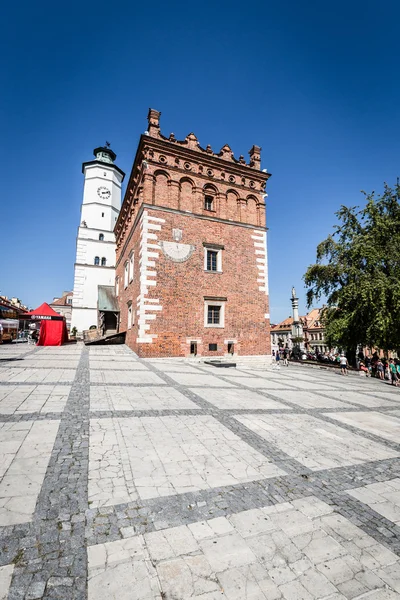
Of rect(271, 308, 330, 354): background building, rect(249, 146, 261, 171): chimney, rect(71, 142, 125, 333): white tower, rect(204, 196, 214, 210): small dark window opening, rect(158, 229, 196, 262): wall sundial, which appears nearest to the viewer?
rect(158, 229, 196, 262): wall sundial

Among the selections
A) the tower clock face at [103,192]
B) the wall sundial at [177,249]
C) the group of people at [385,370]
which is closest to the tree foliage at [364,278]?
the group of people at [385,370]

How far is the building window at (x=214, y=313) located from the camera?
56.4 ft

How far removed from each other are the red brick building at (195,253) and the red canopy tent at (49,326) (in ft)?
18.9

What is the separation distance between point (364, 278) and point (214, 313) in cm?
1105

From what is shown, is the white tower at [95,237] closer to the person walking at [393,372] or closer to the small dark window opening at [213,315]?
the small dark window opening at [213,315]

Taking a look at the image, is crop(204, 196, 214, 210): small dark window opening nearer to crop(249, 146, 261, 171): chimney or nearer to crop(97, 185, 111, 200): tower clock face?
crop(249, 146, 261, 171): chimney

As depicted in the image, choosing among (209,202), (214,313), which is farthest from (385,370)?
(209,202)

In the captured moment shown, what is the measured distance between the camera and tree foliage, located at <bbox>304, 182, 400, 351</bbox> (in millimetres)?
18445

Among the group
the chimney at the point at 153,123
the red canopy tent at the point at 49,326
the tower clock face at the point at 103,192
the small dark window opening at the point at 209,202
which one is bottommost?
the red canopy tent at the point at 49,326

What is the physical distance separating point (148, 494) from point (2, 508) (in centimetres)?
144

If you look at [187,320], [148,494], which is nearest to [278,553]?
[148,494]

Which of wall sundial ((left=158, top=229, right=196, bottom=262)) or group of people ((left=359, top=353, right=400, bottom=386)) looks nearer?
group of people ((left=359, top=353, right=400, bottom=386))

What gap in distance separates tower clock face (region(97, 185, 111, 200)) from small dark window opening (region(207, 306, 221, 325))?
81.4 feet

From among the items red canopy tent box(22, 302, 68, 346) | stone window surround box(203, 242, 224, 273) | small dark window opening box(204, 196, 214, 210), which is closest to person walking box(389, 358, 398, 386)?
stone window surround box(203, 242, 224, 273)
